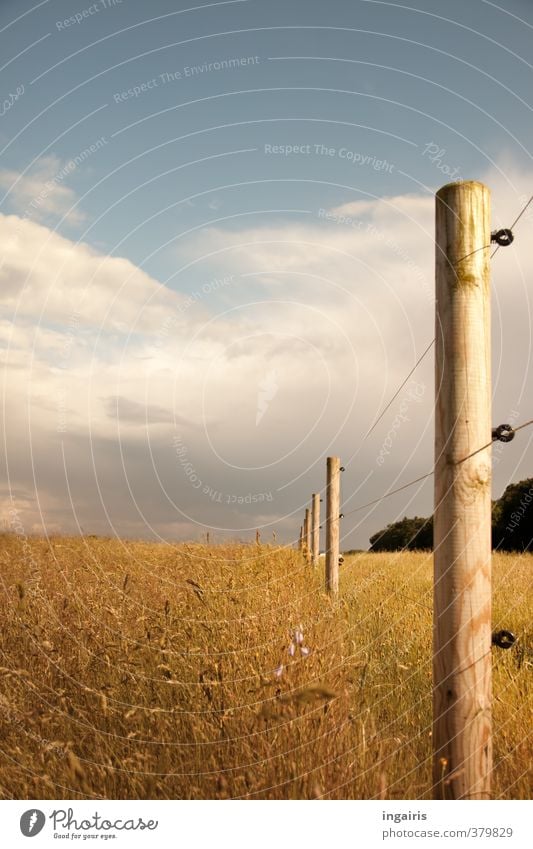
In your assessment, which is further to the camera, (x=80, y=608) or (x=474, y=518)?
(x=80, y=608)

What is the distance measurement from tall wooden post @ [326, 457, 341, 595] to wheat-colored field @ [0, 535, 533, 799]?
1.18 m

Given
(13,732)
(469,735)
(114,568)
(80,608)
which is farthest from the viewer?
(114,568)

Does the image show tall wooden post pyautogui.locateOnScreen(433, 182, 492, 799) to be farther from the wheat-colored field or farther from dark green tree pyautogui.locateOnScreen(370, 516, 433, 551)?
dark green tree pyautogui.locateOnScreen(370, 516, 433, 551)

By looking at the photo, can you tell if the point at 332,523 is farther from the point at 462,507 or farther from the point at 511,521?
the point at 511,521

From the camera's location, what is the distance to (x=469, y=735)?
2598mm

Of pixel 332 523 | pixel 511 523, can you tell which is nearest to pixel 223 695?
pixel 332 523

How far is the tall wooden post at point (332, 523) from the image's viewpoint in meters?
8.23

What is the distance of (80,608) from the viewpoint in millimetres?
5512

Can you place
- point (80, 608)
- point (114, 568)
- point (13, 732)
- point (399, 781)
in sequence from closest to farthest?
point (399, 781) < point (13, 732) < point (80, 608) < point (114, 568)

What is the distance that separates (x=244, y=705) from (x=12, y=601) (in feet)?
11.8

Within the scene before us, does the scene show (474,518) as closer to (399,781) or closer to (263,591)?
(399,781)
